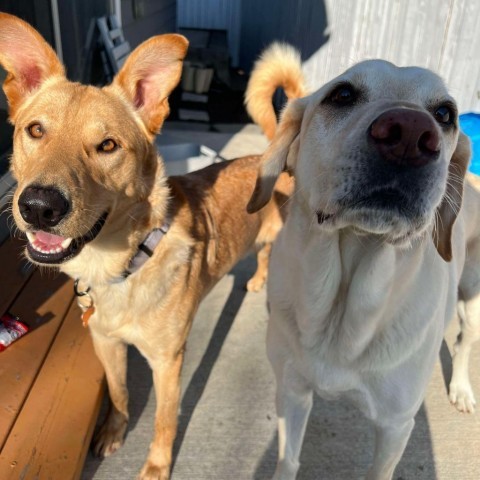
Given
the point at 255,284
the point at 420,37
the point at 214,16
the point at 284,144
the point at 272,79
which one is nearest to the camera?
the point at 284,144

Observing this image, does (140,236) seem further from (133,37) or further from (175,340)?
(133,37)

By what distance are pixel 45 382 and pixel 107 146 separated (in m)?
1.17

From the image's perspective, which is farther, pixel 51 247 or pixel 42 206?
pixel 51 247

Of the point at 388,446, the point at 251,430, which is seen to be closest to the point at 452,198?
the point at 388,446

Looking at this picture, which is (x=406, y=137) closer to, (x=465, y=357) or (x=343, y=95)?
(x=343, y=95)

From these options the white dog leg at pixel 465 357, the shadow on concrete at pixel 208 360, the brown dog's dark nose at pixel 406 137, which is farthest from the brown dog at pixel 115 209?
the white dog leg at pixel 465 357

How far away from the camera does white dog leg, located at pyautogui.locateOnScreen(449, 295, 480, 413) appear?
8.42 feet

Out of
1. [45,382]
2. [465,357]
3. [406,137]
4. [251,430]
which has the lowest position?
[251,430]

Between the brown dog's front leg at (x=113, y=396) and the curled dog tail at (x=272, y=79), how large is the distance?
5.46 feet

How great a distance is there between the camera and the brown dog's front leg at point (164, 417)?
2182mm

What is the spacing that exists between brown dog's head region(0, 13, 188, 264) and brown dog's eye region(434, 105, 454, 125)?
106cm

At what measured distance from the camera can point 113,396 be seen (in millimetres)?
2346

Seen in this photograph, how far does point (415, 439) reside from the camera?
2.46m

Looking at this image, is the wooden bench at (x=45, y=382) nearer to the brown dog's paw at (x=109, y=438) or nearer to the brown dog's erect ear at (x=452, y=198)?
the brown dog's paw at (x=109, y=438)
